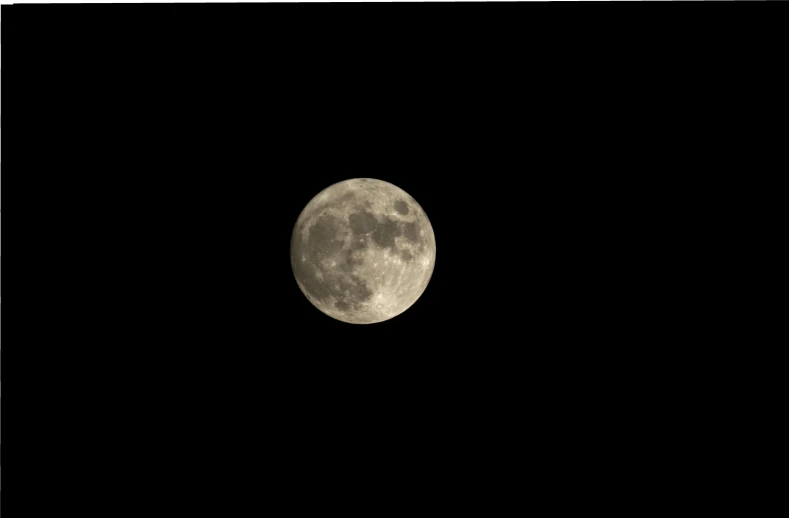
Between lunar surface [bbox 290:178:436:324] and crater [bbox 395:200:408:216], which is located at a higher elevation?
crater [bbox 395:200:408:216]

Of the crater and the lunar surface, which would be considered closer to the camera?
the lunar surface

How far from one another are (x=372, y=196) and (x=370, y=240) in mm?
385

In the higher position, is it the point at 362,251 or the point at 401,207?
the point at 401,207

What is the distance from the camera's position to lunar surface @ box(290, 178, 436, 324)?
143 inches

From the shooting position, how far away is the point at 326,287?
3752 millimetres

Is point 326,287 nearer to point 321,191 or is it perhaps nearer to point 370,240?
point 370,240

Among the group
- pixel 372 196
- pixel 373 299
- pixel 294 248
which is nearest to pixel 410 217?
pixel 372 196

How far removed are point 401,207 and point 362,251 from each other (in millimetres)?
503

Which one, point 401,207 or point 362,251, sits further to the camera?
point 401,207

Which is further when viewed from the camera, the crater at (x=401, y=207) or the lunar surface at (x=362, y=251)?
the crater at (x=401, y=207)

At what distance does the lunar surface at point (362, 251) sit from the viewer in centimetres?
362

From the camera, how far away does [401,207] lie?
12.6ft

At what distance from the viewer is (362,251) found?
3602 mm

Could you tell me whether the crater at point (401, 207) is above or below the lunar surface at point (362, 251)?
above
